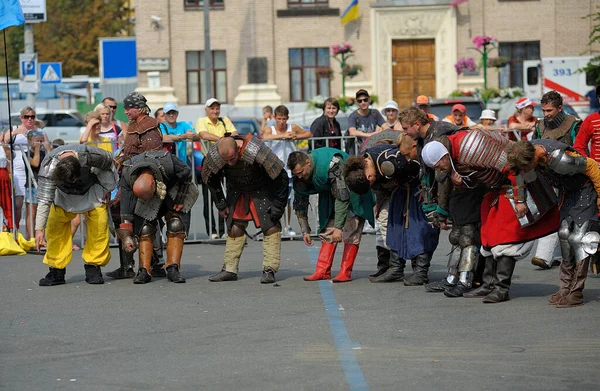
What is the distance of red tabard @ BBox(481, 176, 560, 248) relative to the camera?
9.65 m

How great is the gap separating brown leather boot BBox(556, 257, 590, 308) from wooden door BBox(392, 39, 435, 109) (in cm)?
3082

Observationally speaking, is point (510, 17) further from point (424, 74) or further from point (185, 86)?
point (185, 86)

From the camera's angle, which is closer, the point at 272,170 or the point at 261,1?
the point at 272,170

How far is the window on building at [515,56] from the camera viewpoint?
40.0 meters

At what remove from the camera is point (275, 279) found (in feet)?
38.4

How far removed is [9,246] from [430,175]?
254 inches

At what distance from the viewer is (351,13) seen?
39406 mm

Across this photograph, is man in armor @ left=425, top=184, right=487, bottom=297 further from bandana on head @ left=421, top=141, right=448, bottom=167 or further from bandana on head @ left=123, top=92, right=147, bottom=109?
bandana on head @ left=123, top=92, right=147, bottom=109

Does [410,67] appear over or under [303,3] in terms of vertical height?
under

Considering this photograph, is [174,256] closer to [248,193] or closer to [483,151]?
[248,193]

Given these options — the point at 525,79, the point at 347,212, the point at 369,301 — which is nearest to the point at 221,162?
the point at 347,212

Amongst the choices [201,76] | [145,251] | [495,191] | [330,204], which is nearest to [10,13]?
[145,251]

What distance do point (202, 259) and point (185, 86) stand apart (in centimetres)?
2786

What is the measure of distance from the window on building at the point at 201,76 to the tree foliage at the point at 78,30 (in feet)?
51.7
